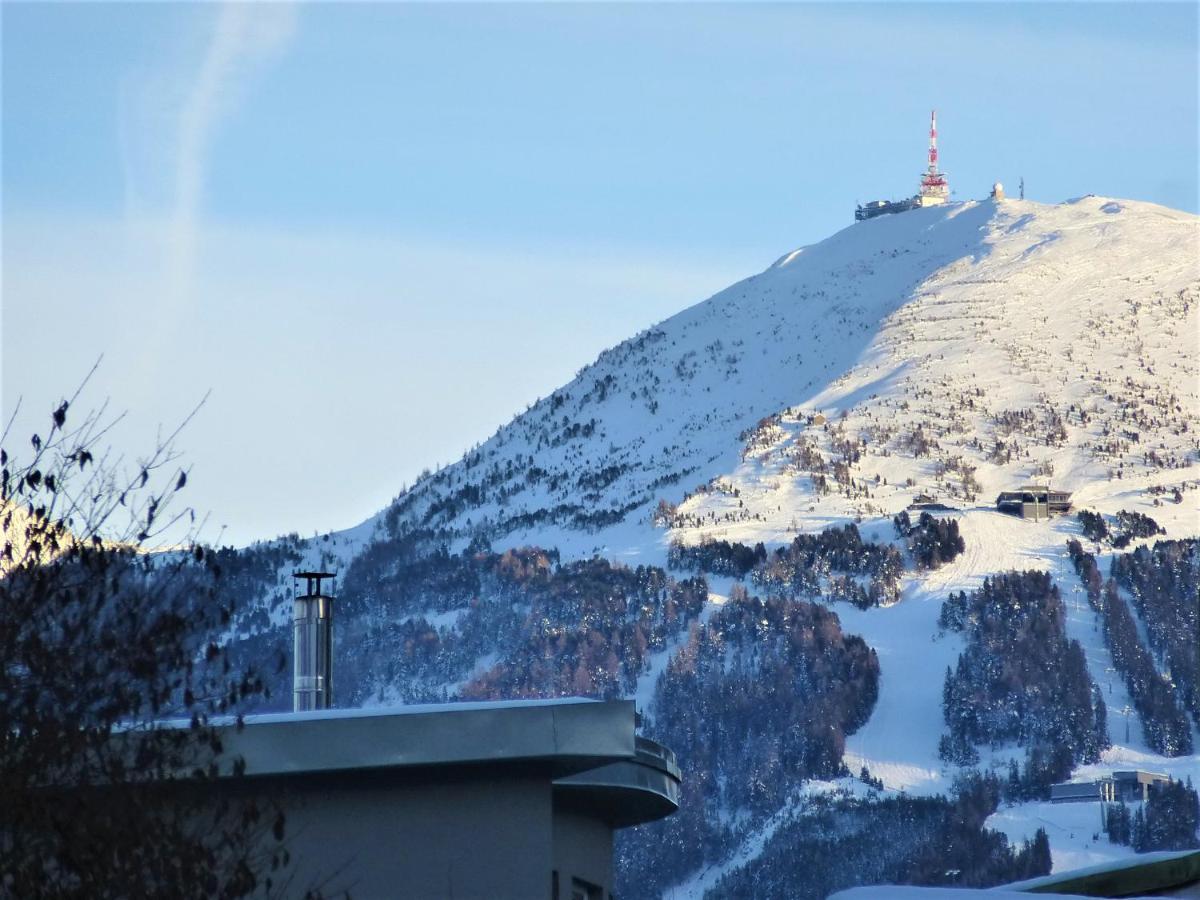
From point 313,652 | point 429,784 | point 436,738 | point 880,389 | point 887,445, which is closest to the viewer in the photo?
point 436,738

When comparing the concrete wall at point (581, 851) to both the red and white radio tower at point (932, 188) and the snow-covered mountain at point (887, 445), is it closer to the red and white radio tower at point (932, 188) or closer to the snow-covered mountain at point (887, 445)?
the snow-covered mountain at point (887, 445)

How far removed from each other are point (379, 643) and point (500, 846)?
379ft

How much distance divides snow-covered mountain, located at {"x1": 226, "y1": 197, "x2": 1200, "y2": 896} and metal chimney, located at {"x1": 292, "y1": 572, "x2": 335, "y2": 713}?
7265 centimetres

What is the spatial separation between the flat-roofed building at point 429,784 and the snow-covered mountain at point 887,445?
75.7 meters

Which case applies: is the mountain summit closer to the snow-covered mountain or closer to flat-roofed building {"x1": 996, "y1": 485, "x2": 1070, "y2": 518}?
the snow-covered mountain

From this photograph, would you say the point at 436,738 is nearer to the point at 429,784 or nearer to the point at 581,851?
the point at 429,784

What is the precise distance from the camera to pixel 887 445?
128 m

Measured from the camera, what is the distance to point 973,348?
142m

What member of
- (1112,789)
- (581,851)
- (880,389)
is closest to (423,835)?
(581,851)

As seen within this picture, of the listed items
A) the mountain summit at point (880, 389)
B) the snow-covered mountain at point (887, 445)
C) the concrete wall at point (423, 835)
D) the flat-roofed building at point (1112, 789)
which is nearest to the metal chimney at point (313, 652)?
the concrete wall at point (423, 835)

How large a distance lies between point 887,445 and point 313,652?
370 feet

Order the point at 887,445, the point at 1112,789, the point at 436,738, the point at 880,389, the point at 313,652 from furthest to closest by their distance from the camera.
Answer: the point at 880,389 → the point at 887,445 → the point at 1112,789 → the point at 313,652 → the point at 436,738

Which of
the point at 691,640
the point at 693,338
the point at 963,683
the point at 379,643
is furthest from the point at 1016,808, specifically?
the point at 693,338

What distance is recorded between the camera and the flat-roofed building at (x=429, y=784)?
1266cm
